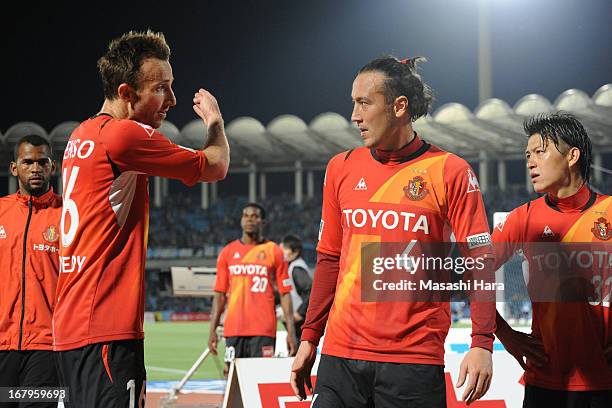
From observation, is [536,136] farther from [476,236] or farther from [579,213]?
[476,236]

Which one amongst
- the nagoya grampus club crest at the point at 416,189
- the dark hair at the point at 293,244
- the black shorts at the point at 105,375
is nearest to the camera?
the black shorts at the point at 105,375

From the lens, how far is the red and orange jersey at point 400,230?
3.30 m

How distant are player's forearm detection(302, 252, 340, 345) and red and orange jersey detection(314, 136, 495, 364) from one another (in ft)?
0.08

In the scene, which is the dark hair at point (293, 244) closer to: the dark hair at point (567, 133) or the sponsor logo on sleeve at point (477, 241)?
the dark hair at point (567, 133)

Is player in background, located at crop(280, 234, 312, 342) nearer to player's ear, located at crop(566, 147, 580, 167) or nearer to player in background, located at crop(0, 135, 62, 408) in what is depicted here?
player in background, located at crop(0, 135, 62, 408)

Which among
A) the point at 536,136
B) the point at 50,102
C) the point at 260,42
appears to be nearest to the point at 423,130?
the point at 260,42

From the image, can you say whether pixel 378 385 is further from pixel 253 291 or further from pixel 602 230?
pixel 253 291

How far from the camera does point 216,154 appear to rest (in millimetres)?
3385

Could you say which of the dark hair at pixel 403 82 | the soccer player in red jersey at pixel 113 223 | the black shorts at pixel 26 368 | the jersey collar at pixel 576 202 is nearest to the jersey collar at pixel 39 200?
the black shorts at pixel 26 368

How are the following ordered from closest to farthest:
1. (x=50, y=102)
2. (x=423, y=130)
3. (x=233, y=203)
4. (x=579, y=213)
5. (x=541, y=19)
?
(x=579, y=213)
(x=423, y=130)
(x=233, y=203)
(x=541, y=19)
(x=50, y=102)

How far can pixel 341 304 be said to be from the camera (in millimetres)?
3484

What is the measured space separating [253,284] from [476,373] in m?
6.48

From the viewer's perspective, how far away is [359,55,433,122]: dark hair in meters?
3.58

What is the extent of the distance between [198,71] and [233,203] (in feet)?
51.3
